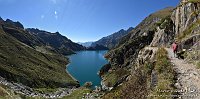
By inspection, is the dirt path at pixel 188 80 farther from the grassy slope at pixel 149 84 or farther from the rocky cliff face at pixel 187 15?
the rocky cliff face at pixel 187 15

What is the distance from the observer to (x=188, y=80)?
23.2 m

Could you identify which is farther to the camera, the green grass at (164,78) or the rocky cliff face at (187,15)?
the rocky cliff face at (187,15)

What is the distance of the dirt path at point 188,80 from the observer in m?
19.4

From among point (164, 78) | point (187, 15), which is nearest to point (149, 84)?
point (164, 78)

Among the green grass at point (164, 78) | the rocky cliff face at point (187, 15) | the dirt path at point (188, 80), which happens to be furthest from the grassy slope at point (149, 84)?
the rocky cliff face at point (187, 15)

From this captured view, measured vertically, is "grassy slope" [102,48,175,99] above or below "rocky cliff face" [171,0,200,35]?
below

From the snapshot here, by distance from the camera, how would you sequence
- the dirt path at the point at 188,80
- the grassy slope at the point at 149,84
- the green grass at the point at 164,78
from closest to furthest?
the dirt path at the point at 188,80 < the green grass at the point at 164,78 < the grassy slope at the point at 149,84

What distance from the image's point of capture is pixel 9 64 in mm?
146750

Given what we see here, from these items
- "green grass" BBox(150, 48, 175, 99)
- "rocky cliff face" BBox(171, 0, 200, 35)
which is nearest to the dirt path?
"green grass" BBox(150, 48, 175, 99)

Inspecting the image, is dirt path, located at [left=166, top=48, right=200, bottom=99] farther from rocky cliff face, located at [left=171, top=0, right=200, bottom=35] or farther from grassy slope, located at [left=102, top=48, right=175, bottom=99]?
rocky cliff face, located at [left=171, top=0, right=200, bottom=35]

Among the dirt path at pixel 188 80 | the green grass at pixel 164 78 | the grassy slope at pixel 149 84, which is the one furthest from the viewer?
the grassy slope at pixel 149 84

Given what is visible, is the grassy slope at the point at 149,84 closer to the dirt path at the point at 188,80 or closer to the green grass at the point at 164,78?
the green grass at the point at 164,78

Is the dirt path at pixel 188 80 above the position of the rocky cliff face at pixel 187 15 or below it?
below

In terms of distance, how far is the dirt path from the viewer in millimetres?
19428
